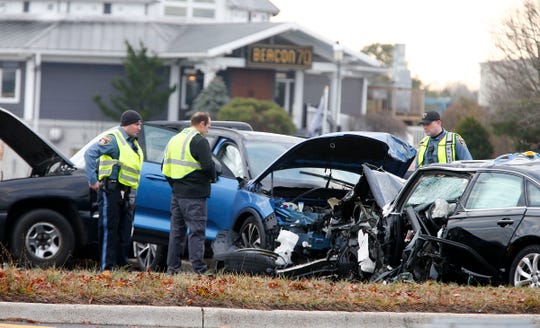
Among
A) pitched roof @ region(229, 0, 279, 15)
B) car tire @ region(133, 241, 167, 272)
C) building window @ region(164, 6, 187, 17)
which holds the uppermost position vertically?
pitched roof @ region(229, 0, 279, 15)

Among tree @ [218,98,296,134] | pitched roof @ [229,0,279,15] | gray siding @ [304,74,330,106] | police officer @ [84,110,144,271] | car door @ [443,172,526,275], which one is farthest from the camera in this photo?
pitched roof @ [229,0,279,15]

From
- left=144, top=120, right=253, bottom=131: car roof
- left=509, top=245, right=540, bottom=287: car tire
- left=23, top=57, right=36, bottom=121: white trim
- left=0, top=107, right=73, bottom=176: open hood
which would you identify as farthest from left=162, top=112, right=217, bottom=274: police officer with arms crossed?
left=23, top=57, right=36, bottom=121: white trim

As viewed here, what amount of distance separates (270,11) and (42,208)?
57.4 meters

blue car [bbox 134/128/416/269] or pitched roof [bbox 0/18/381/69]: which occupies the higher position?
pitched roof [bbox 0/18/381/69]

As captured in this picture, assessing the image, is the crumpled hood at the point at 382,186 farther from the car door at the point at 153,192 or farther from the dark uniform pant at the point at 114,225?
the car door at the point at 153,192

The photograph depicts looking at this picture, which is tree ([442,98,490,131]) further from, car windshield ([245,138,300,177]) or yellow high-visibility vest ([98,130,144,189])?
yellow high-visibility vest ([98,130,144,189])

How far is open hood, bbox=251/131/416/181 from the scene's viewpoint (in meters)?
11.9

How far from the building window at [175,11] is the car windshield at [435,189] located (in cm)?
5326

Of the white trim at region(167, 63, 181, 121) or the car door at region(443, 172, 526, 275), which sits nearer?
the car door at region(443, 172, 526, 275)

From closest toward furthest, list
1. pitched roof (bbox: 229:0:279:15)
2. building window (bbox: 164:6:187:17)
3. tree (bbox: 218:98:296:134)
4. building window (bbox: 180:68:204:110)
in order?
A: tree (bbox: 218:98:296:134), building window (bbox: 180:68:204:110), building window (bbox: 164:6:187:17), pitched roof (bbox: 229:0:279:15)

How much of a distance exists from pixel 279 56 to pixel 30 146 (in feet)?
128

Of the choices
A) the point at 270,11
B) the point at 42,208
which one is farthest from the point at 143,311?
the point at 270,11

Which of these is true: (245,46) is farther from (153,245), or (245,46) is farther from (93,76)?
(153,245)

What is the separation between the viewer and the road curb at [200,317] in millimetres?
8172
